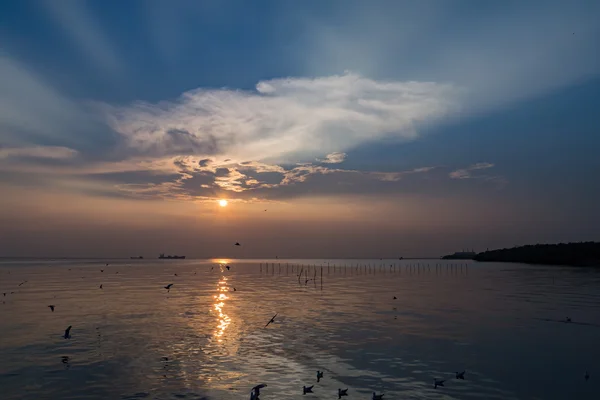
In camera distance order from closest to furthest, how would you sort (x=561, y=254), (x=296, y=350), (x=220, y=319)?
(x=296, y=350) → (x=220, y=319) → (x=561, y=254)

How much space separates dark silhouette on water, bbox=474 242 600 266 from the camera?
A: 140125 mm

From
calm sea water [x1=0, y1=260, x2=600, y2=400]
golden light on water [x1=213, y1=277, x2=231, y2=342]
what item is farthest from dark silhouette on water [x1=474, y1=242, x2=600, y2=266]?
golden light on water [x1=213, y1=277, x2=231, y2=342]

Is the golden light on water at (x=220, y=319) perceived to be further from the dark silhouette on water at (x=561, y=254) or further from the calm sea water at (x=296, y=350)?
the dark silhouette on water at (x=561, y=254)

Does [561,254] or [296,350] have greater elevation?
[561,254]

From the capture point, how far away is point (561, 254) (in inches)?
6058

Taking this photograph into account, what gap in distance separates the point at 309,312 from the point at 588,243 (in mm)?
153537

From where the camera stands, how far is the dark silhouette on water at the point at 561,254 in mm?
140125

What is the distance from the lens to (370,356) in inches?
984

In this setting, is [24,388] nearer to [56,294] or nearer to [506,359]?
[506,359]

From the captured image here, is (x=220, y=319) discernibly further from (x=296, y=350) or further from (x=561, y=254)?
(x=561, y=254)

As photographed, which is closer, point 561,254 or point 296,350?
point 296,350

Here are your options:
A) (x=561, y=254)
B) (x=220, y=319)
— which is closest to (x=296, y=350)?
(x=220, y=319)

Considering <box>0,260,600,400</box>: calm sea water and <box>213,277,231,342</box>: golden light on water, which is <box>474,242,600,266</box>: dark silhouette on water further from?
<box>213,277,231,342</box>: golden light on water

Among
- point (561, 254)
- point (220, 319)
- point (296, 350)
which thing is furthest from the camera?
point (561, 254)
